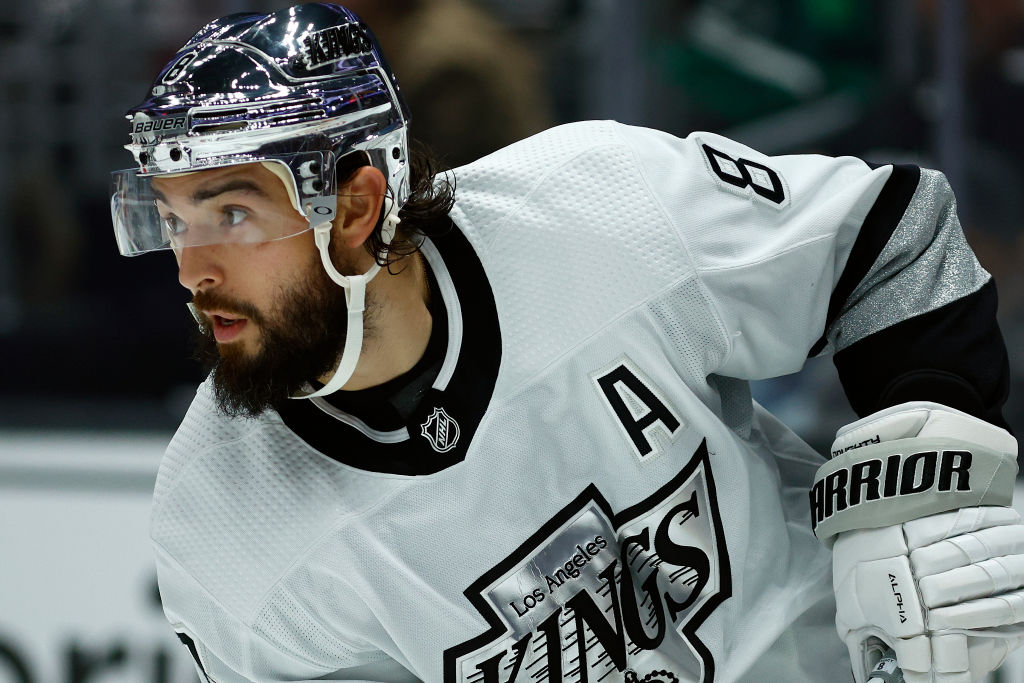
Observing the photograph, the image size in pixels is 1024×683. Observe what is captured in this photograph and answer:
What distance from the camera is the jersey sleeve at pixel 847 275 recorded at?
1.48 metres

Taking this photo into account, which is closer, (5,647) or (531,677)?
(531,677)

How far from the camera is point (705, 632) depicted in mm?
1521

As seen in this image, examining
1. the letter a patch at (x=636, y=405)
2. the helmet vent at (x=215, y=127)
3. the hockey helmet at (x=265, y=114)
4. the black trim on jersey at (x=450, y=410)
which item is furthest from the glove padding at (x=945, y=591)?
the helmet vent at (x=215, y=127)

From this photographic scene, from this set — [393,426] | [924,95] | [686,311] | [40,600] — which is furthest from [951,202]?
[40,600]

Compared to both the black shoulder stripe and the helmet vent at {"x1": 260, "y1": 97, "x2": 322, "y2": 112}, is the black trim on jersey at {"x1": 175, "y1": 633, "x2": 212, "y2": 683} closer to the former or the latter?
the helmet vent at {"x1": 260, "y1": 97, "x2": 322, "y2": 112}

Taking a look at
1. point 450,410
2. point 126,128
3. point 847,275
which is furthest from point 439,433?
point 126,128

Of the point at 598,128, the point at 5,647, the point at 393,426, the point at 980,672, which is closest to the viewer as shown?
the point at 980,672

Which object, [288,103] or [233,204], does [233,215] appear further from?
[288,103]

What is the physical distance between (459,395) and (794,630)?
0.53 m

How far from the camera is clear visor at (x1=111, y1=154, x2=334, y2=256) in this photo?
135 centimetres

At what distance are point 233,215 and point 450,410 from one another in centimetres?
33

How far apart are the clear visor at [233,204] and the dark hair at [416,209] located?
8 centimetres

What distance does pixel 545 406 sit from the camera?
1486 millimetres

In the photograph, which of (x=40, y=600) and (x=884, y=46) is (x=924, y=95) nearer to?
(x=884, y=46)
